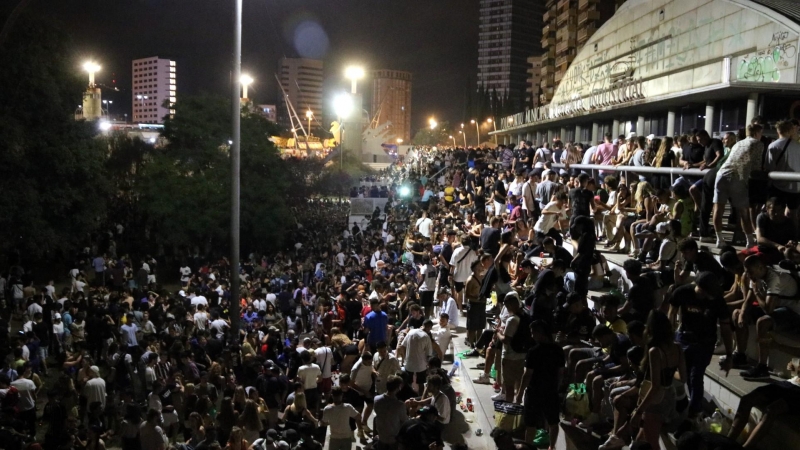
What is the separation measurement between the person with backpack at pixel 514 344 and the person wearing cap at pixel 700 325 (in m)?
1.92

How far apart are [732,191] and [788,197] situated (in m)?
0.64

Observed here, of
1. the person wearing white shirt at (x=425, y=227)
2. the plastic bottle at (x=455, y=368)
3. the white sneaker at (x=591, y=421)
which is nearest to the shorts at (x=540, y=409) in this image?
the white sneaker at (x=591, y=421)

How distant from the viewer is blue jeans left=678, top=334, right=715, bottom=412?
5961 mm

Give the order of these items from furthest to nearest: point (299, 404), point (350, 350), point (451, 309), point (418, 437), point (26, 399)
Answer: point (451, 309) → point (26, 399) → point (350, 350) → point (299, 404) → point (418, 437)

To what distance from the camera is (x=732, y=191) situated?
26.4 ft

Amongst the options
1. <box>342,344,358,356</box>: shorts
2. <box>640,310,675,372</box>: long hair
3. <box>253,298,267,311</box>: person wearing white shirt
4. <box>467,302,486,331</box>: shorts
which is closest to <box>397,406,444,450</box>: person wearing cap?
<box>640,310,675,372</box>: long hair

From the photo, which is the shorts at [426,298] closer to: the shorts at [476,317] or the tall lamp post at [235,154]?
the shorts at [476,317]

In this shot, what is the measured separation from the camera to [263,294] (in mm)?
16312

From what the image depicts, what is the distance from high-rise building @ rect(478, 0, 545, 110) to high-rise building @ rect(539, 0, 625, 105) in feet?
349

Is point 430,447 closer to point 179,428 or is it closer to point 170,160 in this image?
point 179,428

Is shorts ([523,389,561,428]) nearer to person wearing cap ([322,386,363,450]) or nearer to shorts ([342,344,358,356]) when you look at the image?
person wearing cap ([322,386,363,450])

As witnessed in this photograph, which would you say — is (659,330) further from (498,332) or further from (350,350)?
(350,350)

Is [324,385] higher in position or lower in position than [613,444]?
lower

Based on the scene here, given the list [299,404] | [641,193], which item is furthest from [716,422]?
[641,193]
